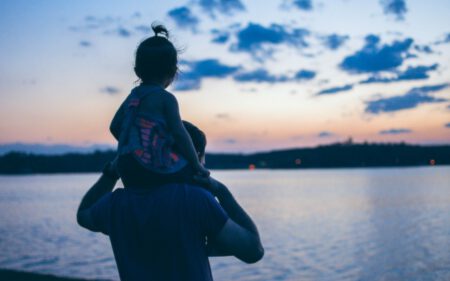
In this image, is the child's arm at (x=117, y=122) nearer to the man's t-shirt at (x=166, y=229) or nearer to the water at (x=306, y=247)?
the man's t-shirt at (x=166, y=229)

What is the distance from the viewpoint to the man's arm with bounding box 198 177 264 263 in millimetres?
1600

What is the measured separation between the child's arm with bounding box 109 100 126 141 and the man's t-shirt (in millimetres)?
221

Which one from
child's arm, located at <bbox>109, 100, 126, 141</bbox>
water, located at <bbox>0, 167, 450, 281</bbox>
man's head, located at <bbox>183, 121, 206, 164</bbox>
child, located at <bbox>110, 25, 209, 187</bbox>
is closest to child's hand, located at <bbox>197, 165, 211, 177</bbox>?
child, located at <bbox>110, 25, 209, 187</bbox>

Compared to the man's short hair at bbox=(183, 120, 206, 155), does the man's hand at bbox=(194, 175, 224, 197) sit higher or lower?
lower

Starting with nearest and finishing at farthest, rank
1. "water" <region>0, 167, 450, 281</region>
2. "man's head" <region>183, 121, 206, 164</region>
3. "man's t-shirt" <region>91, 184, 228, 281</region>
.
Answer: "man's t-shirt" <region>91, 184, 228, 281</region>
"man's head" <region>183, 121, 206, 164</region>
"water" <region>0, 167, 450, 281</region>

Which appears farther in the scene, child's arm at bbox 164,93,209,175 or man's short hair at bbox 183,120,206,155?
man's short hair at bbox 183,120,206,155

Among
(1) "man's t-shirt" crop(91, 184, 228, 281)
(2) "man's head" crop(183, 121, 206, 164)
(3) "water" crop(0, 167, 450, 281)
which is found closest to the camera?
(1) "man's t-shirt" crop(91, 184, 228, 281)

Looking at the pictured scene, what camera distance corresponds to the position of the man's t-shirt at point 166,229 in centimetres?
157

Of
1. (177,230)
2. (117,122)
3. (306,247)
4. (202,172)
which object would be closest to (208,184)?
(202,172)

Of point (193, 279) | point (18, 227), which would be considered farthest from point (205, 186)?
point (18, 227)

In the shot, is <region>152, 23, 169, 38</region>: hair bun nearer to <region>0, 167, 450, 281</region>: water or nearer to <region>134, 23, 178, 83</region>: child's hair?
<region>134, 23, 178, 83</region>: child's hair

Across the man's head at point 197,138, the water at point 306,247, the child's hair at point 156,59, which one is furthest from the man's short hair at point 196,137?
the water at point 306,247

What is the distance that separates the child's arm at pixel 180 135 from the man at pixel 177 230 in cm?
7

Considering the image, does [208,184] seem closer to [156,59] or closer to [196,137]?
[196,137]
